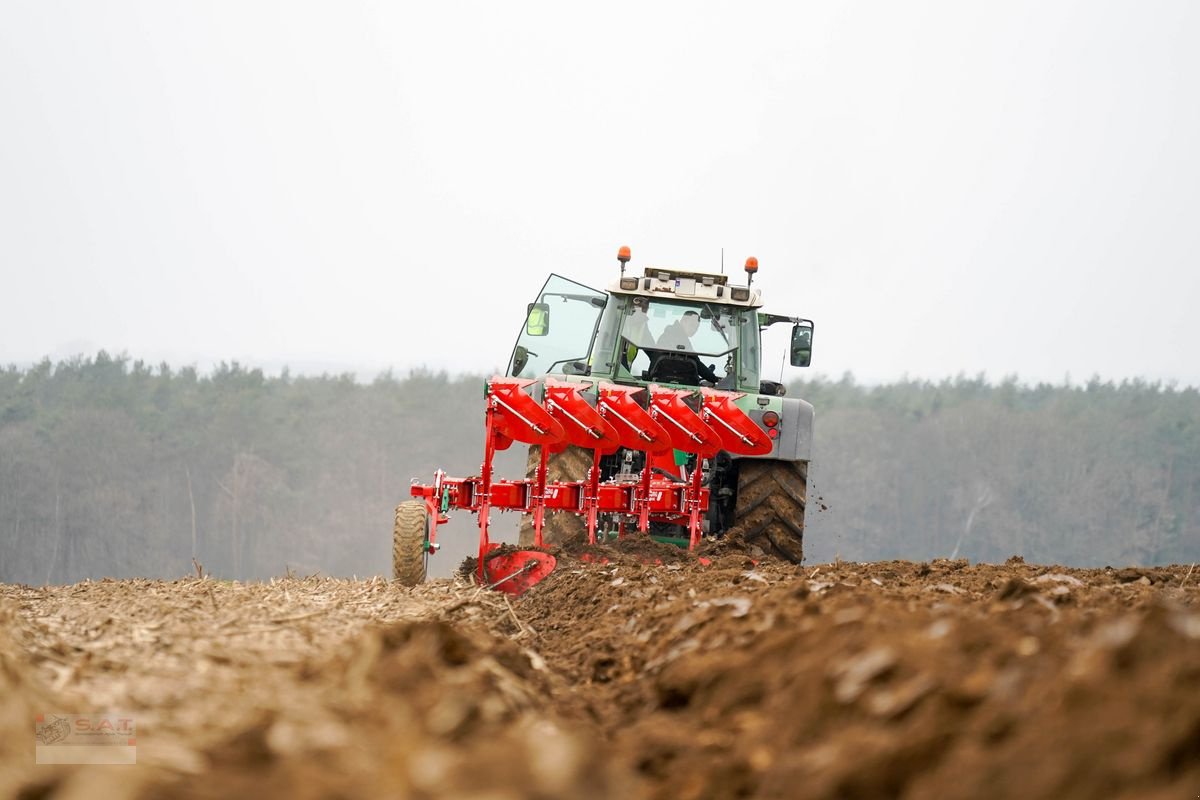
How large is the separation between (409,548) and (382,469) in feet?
Answer: 124

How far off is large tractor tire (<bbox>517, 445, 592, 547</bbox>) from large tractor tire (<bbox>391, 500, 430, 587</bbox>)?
3.36 ft

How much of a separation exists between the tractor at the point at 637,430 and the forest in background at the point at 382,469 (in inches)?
1087

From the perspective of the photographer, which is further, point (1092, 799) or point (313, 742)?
point (313, 742)

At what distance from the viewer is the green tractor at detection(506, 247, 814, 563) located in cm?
987

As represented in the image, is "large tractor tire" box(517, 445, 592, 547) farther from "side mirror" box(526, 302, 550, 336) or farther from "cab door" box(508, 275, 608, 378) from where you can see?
"side mirror" box(526, 302, 550, 336)

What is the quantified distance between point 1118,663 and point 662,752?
907 millimetres

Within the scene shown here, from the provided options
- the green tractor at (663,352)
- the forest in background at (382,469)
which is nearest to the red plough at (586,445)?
the green tractor at (663,352)

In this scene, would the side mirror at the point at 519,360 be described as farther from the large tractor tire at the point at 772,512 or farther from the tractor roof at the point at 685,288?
the large tractor tire at the point at 772,512

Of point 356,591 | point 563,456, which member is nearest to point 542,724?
point 356,591

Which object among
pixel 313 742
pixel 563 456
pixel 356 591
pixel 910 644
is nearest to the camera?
pixel 313 742

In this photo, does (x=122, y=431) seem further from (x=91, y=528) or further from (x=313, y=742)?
(x=313, y=742)

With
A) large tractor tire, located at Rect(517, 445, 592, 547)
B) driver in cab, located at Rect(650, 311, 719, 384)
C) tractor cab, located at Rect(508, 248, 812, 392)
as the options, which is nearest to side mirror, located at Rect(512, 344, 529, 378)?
tractor cab, located at Rect(508, 248, 812, 392)

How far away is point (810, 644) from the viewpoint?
3.10 metres

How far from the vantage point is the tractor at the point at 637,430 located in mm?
8484
